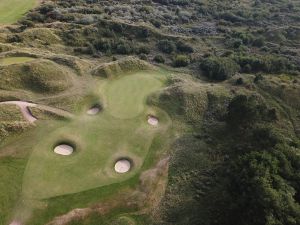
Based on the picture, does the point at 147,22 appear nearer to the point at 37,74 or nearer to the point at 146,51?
the point at 146,51

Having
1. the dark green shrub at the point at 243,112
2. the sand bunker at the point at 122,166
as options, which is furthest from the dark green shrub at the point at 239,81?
the sand bunker at the point at 122,166

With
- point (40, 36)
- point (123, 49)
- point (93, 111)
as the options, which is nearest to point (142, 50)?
point (123, 49)

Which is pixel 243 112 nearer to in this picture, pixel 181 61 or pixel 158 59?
pixel 181 61

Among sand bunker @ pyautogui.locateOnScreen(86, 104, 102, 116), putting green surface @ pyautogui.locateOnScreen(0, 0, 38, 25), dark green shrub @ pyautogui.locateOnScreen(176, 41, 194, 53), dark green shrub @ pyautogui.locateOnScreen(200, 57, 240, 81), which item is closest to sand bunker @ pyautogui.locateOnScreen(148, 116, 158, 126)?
sand bunker @ pyautogui.locateOnScreen(86, 104, 102, 116)

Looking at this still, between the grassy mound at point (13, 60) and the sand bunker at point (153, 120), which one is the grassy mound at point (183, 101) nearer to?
the sand bunker at point (153, 120)

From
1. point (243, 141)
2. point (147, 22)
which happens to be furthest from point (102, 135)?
point (147, 22)

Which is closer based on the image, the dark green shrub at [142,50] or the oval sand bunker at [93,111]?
the oval sand bunker at [93,111]
